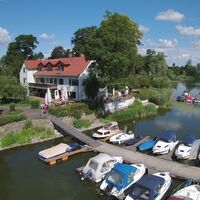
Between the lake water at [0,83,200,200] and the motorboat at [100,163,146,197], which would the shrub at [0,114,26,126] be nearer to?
the lake water at [0,83,200,200]

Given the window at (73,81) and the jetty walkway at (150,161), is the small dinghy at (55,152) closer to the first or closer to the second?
the jetty walkway at (150,161)

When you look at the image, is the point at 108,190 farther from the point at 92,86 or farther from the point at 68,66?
the point at 68,66

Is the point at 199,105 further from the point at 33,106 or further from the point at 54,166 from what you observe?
the point at 54,166

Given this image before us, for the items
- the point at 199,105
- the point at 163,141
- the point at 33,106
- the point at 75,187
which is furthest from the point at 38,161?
the point at 199,105

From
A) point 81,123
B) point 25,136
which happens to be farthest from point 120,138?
point 25,136

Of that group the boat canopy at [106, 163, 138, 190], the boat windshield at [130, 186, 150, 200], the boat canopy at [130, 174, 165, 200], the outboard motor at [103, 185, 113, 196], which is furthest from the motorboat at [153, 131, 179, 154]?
the boat windshield at [130, 186, 150, 200]
